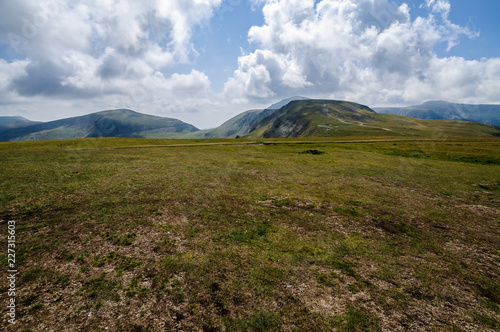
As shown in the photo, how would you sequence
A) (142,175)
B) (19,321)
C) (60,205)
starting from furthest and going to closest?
(142,175) → (60,205) → (19,321)

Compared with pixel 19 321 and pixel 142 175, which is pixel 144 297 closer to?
pixel 19 321

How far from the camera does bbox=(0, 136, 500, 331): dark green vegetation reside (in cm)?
862

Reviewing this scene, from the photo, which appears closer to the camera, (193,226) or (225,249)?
(225,249)

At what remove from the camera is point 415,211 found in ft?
67.8

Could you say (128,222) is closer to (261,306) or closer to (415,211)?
(261,306)

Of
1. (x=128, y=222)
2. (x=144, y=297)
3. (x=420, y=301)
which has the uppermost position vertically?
(x=128, y=222)

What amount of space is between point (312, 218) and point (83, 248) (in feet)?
55.6

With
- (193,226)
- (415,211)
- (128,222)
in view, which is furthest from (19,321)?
(415,211)

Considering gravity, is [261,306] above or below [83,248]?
below

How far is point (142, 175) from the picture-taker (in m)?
29.6

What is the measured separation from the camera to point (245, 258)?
487 inches

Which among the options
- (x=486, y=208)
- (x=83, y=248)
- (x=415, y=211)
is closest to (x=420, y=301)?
(x=415, y=211)

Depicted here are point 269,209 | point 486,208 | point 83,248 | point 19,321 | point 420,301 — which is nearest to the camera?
point 19,321

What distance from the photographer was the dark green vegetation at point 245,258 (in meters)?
8.62
